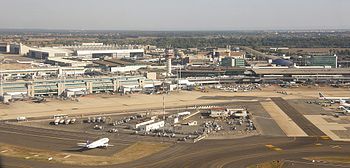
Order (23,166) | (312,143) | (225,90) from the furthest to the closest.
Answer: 1. (225,90)
2. (312,143)
3. (23,166)

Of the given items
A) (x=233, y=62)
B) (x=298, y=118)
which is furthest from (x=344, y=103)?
(x=233, y=62)

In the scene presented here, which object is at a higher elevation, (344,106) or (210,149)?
(344,106)

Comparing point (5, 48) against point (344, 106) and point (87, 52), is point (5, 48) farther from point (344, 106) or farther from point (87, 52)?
point (344, 106)

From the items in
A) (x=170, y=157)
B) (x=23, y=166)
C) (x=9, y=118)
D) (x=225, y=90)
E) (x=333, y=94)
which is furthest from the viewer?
(x=225, y=90)

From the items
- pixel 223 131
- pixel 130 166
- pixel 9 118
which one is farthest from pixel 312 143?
pixel 9 118

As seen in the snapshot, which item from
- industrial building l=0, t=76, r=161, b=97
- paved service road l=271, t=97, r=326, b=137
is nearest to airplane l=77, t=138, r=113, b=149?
paved service road l=271, t=97, r=326, b=137

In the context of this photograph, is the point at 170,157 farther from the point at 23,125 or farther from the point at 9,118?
the point at 9,118

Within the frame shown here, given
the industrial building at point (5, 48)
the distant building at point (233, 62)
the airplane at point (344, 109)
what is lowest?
the airplane at point (344, 109)

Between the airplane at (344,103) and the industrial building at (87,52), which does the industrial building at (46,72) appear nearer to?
the industrial building at (87,52)

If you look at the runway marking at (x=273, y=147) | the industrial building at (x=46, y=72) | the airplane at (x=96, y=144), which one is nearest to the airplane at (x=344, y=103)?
the runway marking at (x=273, y=147)
